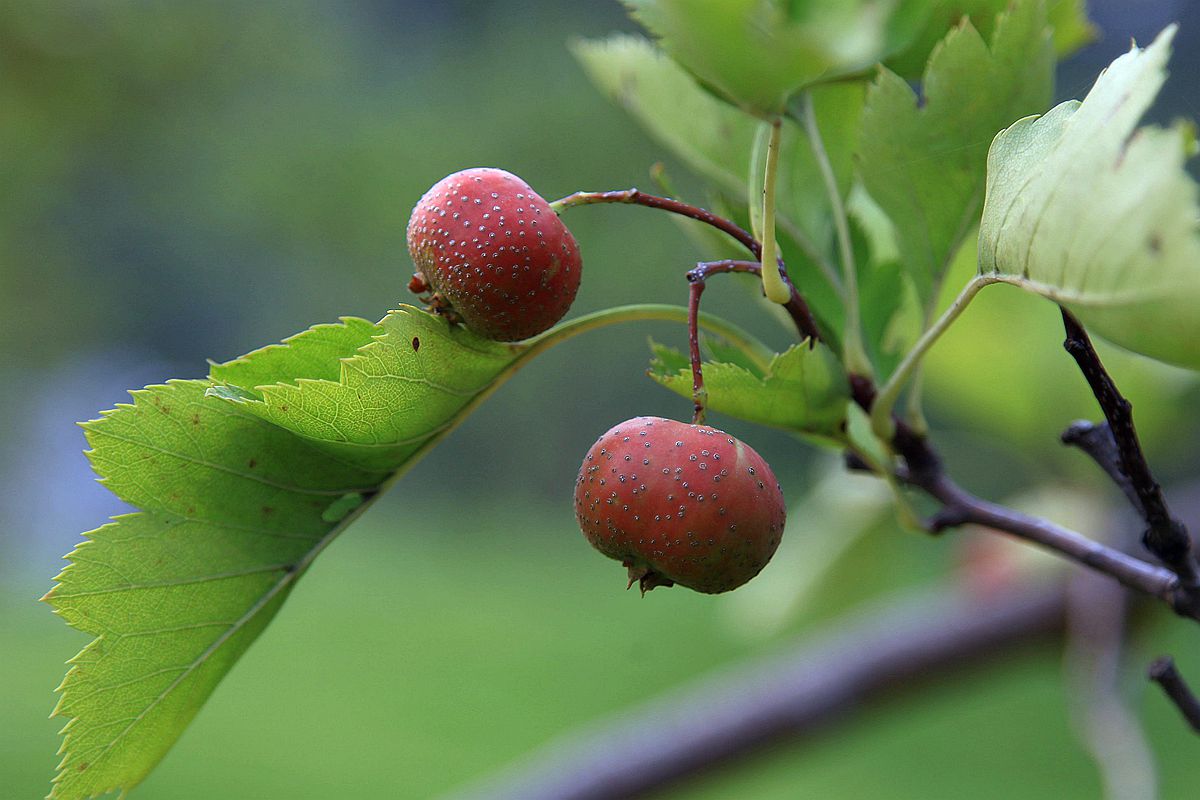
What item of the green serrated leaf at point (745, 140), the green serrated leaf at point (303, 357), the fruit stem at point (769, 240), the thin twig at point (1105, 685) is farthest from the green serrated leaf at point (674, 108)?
the thin twig at point (1105, 685)

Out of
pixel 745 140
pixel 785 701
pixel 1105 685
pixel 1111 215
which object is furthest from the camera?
pixel 785 701

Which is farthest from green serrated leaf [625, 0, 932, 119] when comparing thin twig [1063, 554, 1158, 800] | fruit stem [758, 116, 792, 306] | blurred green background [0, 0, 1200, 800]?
thin twig [1063, 554, 1158, 800]

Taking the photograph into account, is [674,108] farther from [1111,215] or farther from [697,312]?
[1111,215]

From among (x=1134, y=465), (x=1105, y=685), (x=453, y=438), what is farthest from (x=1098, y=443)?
(x=453, y=438)

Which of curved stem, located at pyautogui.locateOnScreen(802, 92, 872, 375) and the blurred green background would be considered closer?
curved stem, located at pyautogui.locateOnScreen(802, 92, 872, 375)

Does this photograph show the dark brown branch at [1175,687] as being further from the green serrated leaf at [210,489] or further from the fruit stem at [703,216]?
the green serrated leaf at [210,489]

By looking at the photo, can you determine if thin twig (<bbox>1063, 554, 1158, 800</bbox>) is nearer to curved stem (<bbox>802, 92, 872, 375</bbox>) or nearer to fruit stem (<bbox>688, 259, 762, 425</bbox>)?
curved stem (<bbox>802, 92, 872, 375</bbox>)
